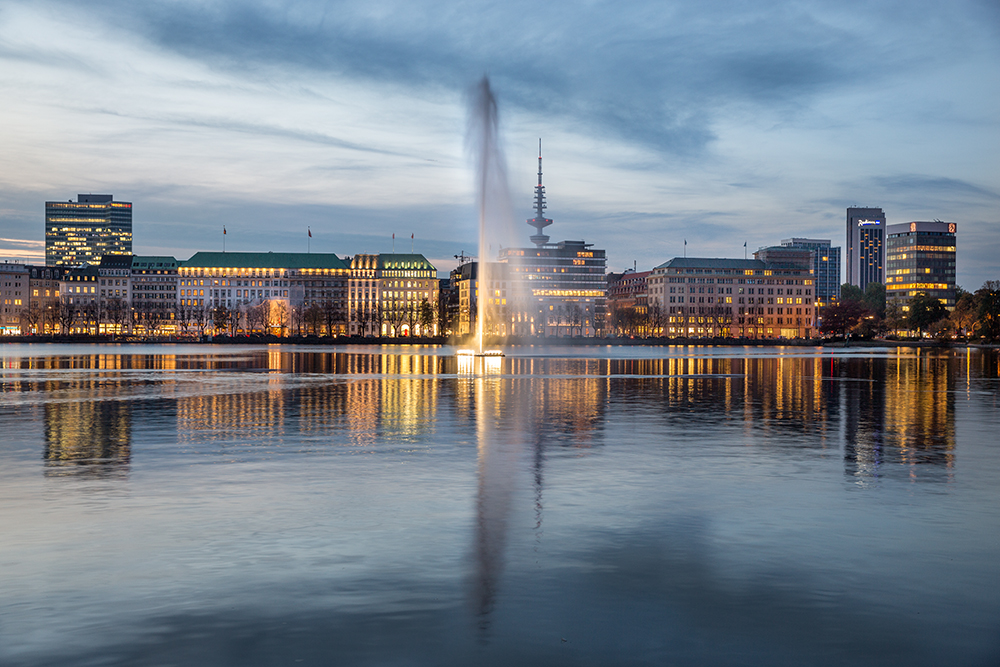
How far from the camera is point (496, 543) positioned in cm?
1430

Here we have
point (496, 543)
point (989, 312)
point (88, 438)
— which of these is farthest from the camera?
point (989, 312)

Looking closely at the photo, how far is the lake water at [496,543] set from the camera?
1009 cm

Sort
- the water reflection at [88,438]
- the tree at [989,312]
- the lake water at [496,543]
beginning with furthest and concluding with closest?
the tree at [989,312] < the water reflection at [88,438] < the lake water at [496,543]

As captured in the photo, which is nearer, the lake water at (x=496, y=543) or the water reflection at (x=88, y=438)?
the lake water at (x=496, y=543)

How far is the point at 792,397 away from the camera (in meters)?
46.3

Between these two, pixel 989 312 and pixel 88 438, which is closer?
pixel 88 438

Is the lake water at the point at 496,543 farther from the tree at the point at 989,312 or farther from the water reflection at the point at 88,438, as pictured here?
the tree at the point at 989,312

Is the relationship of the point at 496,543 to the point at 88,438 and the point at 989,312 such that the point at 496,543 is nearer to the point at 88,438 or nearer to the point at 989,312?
the point at 88,438

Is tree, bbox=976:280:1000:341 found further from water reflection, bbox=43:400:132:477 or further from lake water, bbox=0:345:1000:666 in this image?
water reflection, bbox=43:400:132:477

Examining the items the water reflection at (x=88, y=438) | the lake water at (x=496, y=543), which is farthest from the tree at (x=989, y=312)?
the water reflection at (x=88, y=438)

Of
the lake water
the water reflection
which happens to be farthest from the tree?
the water reflection

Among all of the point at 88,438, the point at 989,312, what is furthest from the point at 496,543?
the point at 989,312

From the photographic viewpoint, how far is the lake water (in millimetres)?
10094

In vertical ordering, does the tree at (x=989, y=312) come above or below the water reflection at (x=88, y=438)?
above
